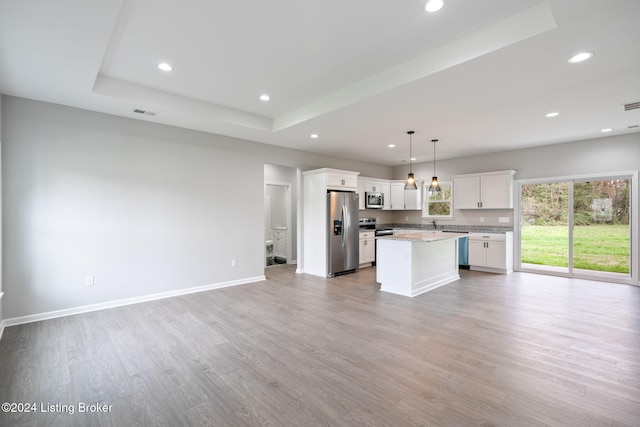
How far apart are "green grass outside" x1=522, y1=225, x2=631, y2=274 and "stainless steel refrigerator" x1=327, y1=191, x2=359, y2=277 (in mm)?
3887

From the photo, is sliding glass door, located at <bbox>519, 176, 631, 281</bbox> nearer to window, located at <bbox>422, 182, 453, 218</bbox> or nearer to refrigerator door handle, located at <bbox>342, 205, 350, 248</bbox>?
window, located at <bbox>422, 182, 453, 218</bbox>

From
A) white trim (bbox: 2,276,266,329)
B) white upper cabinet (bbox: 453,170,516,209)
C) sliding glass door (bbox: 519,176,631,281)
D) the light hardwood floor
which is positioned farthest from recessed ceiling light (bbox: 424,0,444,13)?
sliding glass door (bbox: 519,176,631,281)

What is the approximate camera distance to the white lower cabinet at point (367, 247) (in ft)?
23.6

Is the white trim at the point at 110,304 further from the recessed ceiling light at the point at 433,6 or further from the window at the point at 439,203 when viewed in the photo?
the window at the point at 439,203

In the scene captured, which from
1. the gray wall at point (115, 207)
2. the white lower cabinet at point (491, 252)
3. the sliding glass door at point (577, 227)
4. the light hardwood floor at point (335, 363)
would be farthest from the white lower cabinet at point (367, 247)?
the sliding glass door at point (577, 227)

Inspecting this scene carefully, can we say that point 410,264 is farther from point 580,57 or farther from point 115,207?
point 115,207

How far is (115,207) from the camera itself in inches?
167

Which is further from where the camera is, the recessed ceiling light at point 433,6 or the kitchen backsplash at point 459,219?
the kitchen backsplash at point 459,219

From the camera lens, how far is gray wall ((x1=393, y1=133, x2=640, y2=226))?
18.0ft

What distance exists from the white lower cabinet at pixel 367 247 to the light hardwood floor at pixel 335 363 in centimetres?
284

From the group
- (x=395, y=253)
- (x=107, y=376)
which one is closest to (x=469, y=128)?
(x=395, y=253)

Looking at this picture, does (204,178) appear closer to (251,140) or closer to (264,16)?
(251,140)

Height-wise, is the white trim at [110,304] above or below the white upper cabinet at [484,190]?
below

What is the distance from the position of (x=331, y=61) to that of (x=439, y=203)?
19.7ft
